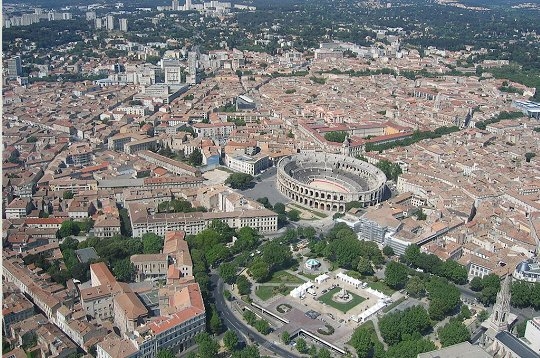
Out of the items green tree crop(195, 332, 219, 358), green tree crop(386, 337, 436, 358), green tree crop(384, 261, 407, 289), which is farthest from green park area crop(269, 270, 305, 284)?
green tree crop(386, 337, 436, 358)

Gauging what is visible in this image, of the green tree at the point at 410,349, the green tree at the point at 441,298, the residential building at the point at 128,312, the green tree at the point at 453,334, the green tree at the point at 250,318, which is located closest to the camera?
the green tree at the point at 410,349

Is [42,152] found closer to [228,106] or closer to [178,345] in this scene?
[228,106]

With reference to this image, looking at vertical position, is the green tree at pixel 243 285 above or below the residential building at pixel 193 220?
below

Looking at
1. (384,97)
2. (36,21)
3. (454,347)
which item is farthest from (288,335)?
(36,21)

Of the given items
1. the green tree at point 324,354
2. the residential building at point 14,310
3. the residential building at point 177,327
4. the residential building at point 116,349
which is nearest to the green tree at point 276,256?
the residential building at point 177,327

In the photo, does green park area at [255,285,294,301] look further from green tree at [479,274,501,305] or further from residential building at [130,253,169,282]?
green tree at [479,274,501,305]

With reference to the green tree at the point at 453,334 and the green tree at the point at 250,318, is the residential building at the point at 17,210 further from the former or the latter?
the green tree at the point at 453,334
